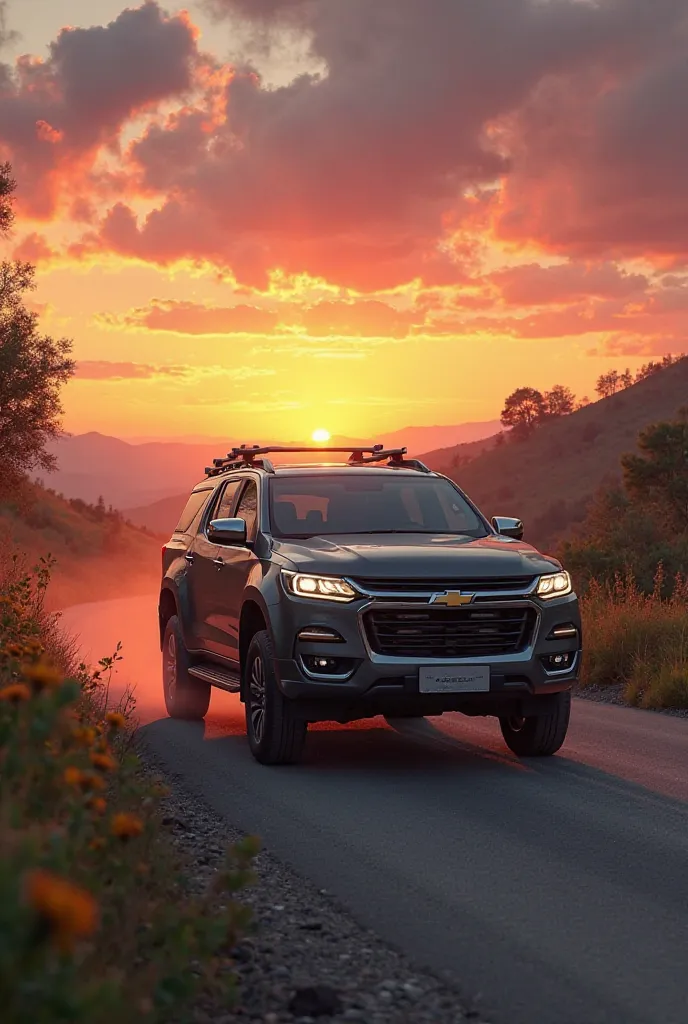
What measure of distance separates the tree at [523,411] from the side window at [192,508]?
95.7 m

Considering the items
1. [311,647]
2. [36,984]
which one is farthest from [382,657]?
[36,984]

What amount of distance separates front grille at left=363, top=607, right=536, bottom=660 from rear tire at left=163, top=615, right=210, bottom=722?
3.37m

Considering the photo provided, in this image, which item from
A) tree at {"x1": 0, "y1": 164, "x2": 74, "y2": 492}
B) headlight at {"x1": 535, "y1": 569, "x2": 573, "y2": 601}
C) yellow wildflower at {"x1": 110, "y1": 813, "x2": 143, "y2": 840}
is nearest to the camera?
yellow wildflower at {"x1": 110, "y1": 813, "x2": 143, "y2": 840}

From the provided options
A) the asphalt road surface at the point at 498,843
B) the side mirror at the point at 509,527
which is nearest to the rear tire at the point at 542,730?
the asphalt road surface at the point at 498,843

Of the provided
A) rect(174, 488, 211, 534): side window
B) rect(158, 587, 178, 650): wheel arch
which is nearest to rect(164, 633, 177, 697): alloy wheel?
rect(158, 587, 178, 650): wheel arch

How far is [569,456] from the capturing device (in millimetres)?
95000

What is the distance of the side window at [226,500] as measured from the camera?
37.7ft

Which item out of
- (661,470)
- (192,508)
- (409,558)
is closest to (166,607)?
(192,508)

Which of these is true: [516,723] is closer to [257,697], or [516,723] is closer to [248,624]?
[257,697]

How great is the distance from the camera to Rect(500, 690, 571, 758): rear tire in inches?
373

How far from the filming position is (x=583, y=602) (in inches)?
678

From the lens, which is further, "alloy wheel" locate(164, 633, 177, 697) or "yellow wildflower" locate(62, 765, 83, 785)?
"alloy wheel" locate(164, 633, 177, 697)

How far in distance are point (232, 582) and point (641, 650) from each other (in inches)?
231

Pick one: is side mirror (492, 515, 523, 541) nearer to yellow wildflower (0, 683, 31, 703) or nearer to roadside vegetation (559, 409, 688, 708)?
roadside vegetation (559, 409, 688, 708)
